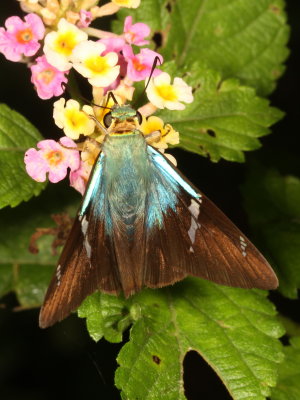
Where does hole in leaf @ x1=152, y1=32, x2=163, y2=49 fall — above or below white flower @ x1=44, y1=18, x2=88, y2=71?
above

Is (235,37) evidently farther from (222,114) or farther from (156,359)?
(156,359)

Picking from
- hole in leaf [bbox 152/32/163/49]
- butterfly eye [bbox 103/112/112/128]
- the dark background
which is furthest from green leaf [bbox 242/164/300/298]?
butterfly eye [bbox 103/112/112/128]

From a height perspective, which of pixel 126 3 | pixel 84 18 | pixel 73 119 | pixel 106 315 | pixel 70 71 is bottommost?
pixel 106 315

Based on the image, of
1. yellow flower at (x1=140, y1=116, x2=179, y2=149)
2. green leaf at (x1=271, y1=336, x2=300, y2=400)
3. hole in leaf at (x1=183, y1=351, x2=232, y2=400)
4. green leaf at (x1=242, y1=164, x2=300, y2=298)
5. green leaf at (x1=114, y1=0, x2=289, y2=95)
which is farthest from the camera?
green leaf at (x1=114, y1=0, x2=289, y2=95)

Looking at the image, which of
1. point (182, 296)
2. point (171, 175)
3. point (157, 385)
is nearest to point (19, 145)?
point (171, 175)

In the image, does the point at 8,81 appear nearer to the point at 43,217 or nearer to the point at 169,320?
the point at 43,217

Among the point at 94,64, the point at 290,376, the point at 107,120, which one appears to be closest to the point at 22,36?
the point at 94,64

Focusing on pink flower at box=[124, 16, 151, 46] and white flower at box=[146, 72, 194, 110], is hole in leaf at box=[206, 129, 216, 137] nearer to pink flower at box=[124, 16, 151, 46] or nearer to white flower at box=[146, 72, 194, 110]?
white flower at box=[146, 72, 194, 110]
